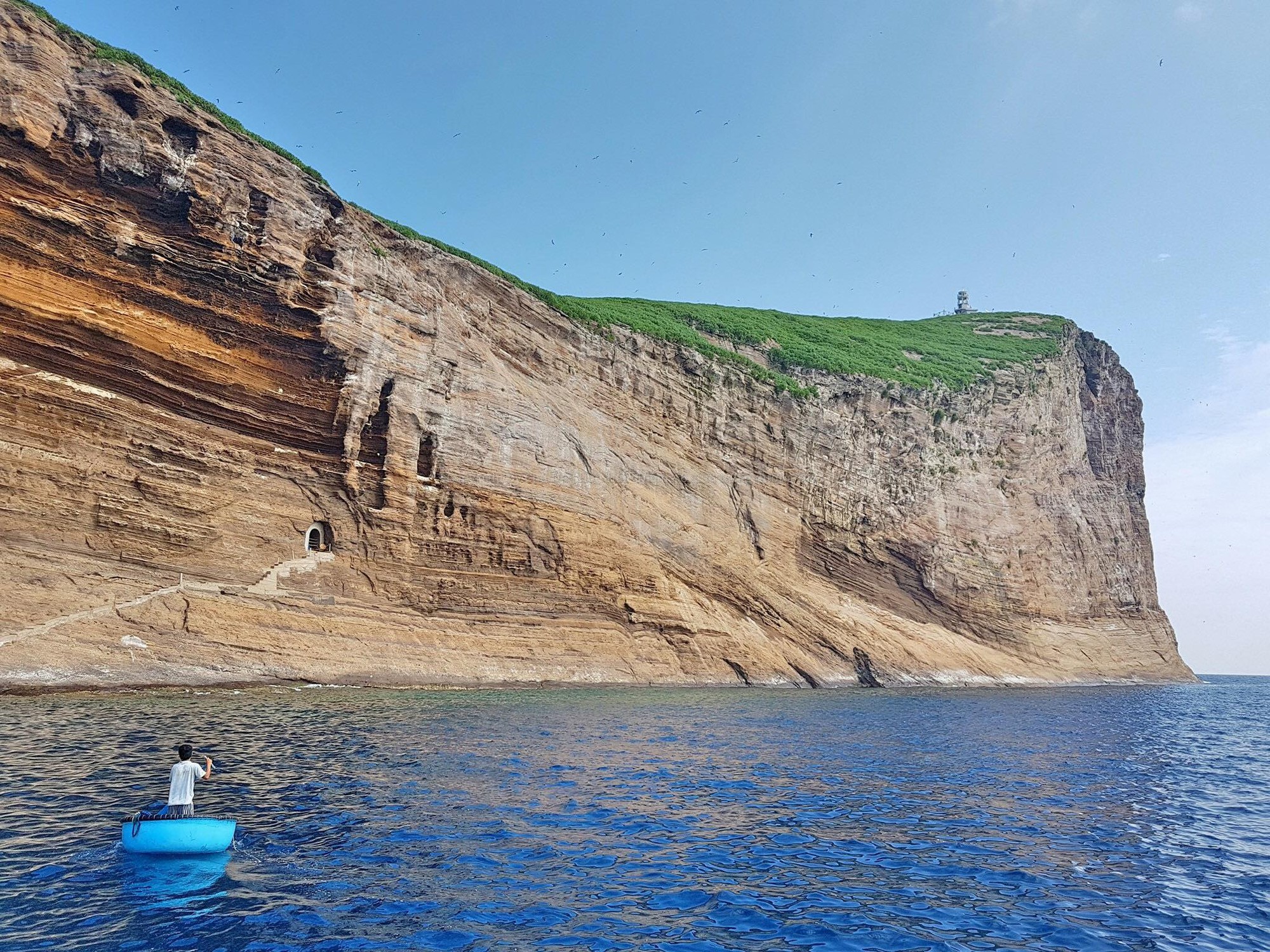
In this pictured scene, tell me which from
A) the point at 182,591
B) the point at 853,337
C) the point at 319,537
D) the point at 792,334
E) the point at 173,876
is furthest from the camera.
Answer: the point at 853,337

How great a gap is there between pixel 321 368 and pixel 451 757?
21.2m

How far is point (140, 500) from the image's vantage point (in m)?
Answer: 26.8

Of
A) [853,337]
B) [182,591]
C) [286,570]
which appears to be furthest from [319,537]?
[853,337]

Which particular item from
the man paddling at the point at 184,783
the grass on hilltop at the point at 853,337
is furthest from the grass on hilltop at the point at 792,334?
the man paddling at the point at 184,783

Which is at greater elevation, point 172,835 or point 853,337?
point 853,337

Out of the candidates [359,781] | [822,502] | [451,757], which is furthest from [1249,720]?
[359,781]

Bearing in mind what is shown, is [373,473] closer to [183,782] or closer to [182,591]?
[182,591]

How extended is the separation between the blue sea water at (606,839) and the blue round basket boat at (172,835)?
15 cm

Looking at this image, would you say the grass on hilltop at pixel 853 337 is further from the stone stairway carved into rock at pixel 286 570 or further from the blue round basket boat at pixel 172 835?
the blue round basket boat at pixel 172 835

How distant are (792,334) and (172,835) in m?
57.0

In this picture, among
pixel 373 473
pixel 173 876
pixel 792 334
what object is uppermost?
pixel 792 334

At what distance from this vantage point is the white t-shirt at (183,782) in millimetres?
10039

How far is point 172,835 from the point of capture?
9.39 meters

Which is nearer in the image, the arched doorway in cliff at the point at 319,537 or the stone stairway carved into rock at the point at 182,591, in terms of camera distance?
the stone stairway carved into rock at the point at 182,591
